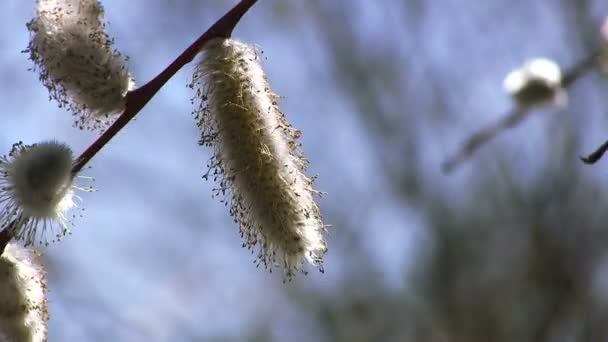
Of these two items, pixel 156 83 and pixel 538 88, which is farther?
pixel 538 88

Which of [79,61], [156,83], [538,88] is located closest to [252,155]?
[156,83]

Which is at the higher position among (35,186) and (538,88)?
(538,88)

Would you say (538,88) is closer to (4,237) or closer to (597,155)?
(597,155)

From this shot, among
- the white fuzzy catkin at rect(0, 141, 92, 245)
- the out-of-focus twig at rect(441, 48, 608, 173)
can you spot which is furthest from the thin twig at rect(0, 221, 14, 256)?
the out-of-focus twig at rect(441, 48, 608, 173)

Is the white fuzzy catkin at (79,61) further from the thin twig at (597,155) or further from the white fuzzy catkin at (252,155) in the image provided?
the thin twig at (597,155)

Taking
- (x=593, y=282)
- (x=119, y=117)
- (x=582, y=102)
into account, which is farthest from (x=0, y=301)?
(x=593, y=282)

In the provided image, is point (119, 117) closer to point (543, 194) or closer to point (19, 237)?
point (19, 237)

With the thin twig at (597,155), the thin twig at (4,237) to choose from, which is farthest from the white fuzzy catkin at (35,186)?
the thin twig at (597,155)

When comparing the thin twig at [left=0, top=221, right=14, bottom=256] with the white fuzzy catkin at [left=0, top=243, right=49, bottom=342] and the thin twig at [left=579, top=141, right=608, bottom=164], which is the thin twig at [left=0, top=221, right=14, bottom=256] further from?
the thin twig at [left=579, top=141, right=608, bottom=164]
